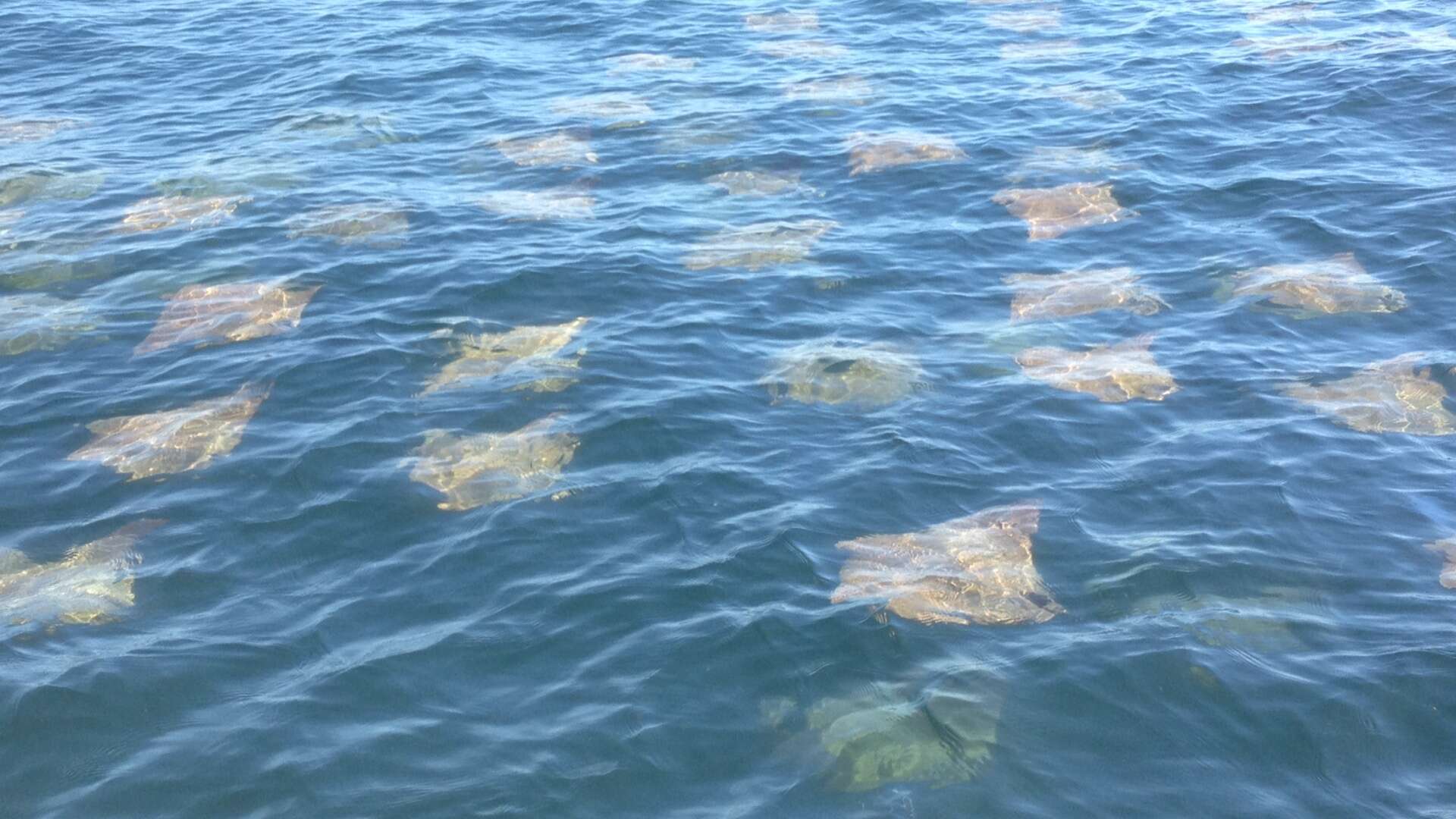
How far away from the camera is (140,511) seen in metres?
8.40

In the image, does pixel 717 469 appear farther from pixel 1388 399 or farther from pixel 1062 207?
pixel 1062 207

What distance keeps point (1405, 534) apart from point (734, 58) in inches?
534

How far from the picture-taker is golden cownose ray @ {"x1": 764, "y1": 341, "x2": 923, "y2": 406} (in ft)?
32.4

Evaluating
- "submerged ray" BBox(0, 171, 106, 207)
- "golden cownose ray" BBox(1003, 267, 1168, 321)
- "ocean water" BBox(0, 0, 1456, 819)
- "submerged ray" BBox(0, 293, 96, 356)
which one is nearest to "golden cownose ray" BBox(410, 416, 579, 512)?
"ocean water" BBox(0, 0, 1456, 819)

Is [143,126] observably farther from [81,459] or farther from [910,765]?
[910,765]

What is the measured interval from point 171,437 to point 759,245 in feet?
19.4

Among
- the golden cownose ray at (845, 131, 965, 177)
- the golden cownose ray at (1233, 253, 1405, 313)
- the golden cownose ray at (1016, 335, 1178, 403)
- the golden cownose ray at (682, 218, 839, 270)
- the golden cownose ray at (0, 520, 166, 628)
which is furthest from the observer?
the golden cownose ray at (845, 131, 965, 177)

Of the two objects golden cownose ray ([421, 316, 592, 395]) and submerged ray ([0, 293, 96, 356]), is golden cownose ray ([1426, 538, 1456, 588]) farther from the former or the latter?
submerged ray ([0, 293, 96, 356])

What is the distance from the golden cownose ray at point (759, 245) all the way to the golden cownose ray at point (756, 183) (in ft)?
3.21

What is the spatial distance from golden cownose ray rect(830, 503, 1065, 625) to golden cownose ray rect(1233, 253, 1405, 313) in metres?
4.52

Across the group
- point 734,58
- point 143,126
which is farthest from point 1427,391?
point 143,126

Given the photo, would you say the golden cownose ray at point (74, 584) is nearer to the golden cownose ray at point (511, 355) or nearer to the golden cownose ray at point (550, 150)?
the golden cownose ray at point (511, 355)

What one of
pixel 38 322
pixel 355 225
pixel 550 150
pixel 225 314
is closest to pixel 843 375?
pixel 225 314

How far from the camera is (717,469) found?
29.3 feet
